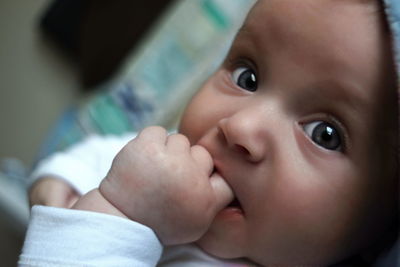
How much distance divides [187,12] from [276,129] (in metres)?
0.73

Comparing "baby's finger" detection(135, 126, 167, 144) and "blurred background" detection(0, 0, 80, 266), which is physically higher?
"baby's finger" detection(135, 126, 167, 144)

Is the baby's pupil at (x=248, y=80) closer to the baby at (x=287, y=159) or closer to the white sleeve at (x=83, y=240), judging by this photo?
the baby at (x=287, y=159)

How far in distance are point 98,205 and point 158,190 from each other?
6 centimetres

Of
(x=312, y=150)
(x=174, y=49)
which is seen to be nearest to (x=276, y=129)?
(x=312, y=150)

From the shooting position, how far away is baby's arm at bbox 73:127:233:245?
0.49 m

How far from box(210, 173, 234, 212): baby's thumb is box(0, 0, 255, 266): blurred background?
0.64m

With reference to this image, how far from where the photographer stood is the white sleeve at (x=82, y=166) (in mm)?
652

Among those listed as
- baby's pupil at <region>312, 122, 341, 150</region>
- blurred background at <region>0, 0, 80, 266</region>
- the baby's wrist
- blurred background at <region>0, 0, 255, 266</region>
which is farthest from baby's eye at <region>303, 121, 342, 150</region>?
blurred background at <region>0, 0, 80, 266</region>

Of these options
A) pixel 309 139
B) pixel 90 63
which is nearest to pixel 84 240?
pixel 309 139

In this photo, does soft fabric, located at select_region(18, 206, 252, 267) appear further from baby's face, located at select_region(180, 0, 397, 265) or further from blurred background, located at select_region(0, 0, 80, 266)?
blurred background, located at select_region(0, 0, 80, 266)

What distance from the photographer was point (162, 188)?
0.48 m

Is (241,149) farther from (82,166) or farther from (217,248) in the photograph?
(82,166)

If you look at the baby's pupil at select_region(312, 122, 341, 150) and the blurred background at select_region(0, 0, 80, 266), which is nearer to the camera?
the baby's pupil at select_region(312, 122, 341, 150)

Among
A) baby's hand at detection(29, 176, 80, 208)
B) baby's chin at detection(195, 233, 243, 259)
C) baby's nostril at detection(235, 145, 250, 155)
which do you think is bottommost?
baby's chin at detection(195, 233, 243, 259)
